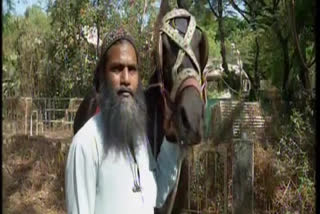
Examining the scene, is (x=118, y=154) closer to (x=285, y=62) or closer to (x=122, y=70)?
(x=122, y=70)

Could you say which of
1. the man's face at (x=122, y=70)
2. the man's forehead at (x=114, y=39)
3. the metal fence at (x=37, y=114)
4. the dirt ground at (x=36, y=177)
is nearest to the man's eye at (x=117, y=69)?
the man's face at (x=122, y=70)

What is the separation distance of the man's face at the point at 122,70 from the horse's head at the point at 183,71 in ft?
0.69

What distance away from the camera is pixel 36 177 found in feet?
23.8

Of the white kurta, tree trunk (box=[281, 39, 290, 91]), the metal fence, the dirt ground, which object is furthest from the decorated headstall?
the metal fence

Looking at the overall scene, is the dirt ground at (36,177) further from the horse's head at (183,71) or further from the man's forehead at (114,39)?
the man's forehead at (114,39)

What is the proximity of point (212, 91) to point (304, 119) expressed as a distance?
23.1 ft

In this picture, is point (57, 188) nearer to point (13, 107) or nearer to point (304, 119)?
point (13, 107)

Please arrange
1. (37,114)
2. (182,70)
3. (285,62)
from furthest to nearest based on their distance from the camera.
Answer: (37,114) → (285,62) → (182,70)

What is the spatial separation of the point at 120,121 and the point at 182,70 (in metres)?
0.42

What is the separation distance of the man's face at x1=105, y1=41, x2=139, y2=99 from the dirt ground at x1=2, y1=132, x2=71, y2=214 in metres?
5.19

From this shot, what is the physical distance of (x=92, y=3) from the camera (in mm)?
9070

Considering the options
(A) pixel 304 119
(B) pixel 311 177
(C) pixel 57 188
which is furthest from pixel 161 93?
(C) pixel 57 188

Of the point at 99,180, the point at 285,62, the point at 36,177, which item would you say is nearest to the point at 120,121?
the point at 99,180

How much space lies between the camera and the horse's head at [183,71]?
175 centimetres
